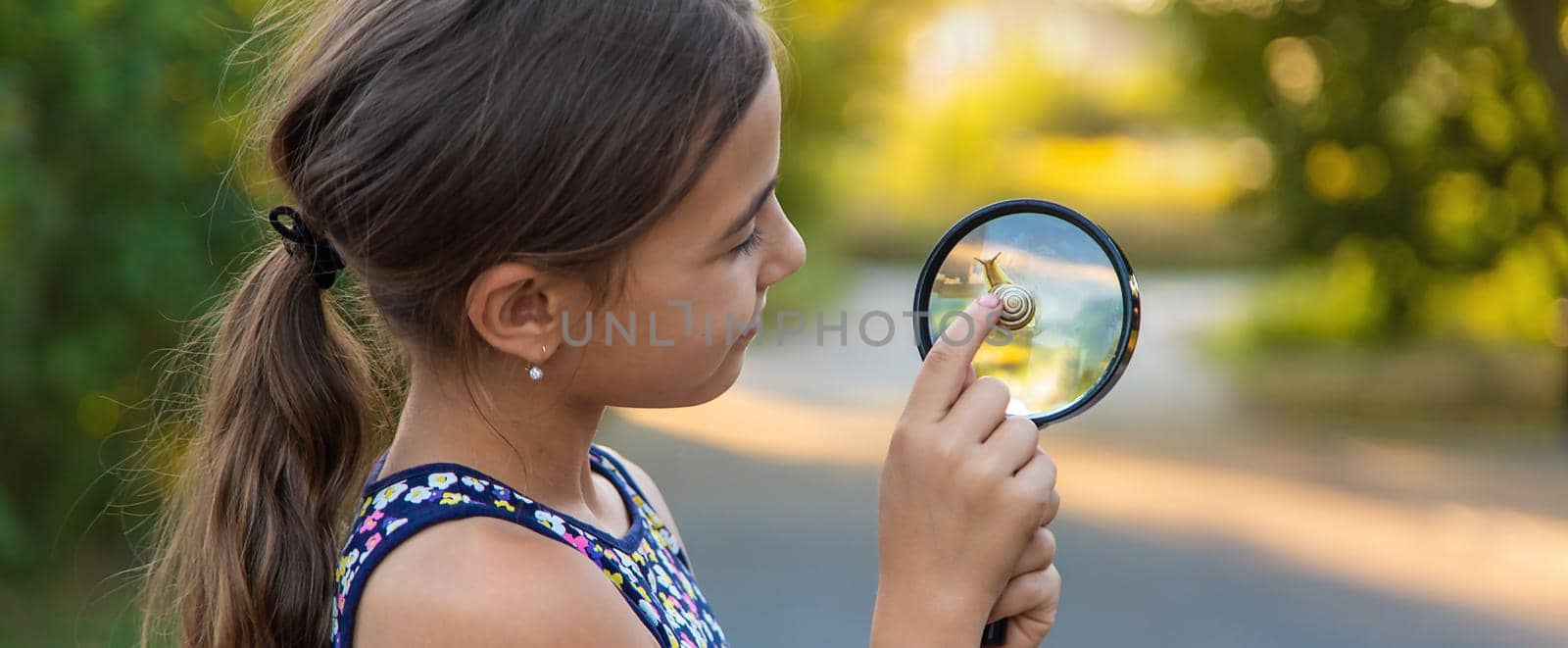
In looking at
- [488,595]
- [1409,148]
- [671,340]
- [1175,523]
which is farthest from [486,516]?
[1409,148]

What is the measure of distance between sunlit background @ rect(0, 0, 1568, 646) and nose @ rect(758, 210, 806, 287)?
221 cm

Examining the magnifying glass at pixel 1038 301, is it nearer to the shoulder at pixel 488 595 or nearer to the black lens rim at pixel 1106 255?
the black lens rim at pixel 1106 255

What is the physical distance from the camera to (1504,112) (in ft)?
22.5

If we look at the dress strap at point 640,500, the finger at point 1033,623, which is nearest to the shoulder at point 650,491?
the dress strap at point 640,500

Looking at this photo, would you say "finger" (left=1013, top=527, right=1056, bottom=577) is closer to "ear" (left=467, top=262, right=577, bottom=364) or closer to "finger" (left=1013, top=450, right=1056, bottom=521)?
"finger" (left=1013, top=450, right=1056, bottom=521)

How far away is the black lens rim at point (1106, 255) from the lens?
1.37 metres

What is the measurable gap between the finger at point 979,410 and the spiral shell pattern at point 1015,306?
3.7 inches

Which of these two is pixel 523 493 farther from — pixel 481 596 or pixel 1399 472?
pixel 1399 472

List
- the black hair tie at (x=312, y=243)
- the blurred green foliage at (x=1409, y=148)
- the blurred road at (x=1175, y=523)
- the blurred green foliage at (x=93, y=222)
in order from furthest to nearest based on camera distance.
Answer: the blurred green foliage at (x=1409, y=148) → the blurred road at (x=1175, y=523) → the blurred green foliage at (x=93, y=222) → the black hair tie at (x=312, y=243)

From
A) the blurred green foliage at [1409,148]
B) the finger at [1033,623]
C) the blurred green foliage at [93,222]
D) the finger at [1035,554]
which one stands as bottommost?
the finger at [1033,623]

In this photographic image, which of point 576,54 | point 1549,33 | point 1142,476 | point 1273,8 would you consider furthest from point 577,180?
point 1273,8

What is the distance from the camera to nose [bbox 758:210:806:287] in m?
1.39

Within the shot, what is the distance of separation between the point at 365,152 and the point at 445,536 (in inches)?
14.0

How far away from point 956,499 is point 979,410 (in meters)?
0.09
